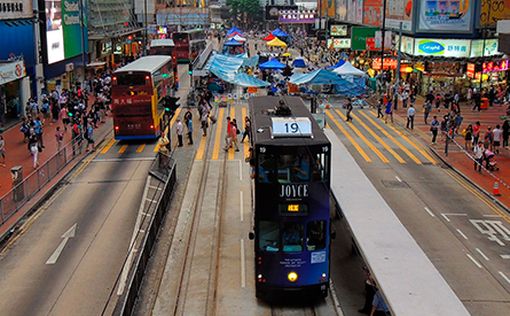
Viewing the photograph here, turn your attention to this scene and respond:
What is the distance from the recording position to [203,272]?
18.9 m

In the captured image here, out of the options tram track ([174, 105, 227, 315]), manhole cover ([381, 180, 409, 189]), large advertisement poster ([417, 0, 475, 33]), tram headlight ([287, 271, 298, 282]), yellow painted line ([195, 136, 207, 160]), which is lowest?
tram track ([174, 105, 227, 315])

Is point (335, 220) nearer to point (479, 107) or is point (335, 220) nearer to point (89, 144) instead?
point (89, 144)

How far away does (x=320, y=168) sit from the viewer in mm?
15641

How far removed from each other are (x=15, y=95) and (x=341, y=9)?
6797cm

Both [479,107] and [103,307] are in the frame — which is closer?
[103,307]

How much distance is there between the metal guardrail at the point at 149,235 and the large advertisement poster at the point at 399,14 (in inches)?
1466

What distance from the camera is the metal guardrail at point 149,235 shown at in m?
15.2

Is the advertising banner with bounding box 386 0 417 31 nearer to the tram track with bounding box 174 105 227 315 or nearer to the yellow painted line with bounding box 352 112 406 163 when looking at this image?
the yellow painted line with bounding box 352 112 406 163

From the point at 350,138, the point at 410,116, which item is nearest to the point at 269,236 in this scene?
the point at 350,138

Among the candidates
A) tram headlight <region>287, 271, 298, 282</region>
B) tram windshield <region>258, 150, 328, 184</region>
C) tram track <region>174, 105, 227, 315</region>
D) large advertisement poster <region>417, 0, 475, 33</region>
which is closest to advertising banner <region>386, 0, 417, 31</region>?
large advertisement poster <region>417, 0, 475, 33</region>

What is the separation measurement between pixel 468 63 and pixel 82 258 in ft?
140

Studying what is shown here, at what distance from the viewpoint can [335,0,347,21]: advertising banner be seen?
98394 mm

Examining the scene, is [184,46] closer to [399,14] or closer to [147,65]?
[399,14]

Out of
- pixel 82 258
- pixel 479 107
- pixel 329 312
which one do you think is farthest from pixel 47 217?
pixel 479 107
